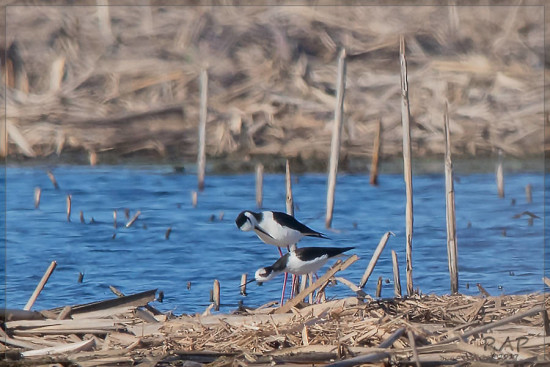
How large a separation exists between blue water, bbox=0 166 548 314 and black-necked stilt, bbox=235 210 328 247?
98 cm

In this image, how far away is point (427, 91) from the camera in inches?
704

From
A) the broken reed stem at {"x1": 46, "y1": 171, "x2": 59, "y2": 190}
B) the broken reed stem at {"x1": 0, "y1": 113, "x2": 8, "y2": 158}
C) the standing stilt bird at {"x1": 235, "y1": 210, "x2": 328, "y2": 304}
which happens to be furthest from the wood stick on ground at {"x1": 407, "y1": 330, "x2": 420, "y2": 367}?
the broken reed stem at {"x1": 0, "y1": 113, "x2": 8, "y2": 158}

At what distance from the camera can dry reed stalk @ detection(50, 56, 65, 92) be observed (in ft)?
60.6

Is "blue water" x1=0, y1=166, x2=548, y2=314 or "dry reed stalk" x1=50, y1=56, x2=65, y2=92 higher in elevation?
"dry reed stalk" x1=50, y1=56, x2=65, y2=92

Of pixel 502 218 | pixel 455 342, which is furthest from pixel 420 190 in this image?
pixel 455 342

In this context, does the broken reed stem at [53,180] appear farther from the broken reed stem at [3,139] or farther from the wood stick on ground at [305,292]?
the wood stick on ground at [305,292]

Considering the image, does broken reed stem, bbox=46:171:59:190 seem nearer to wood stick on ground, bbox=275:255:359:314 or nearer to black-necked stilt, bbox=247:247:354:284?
black-necked stilt, bbox=247:247:354:284

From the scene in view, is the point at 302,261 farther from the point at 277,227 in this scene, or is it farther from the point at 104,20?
the point at 104,20

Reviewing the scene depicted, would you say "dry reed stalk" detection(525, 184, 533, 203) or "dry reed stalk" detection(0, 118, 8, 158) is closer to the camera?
"dry reed stalk" detection(525, 184, 533, 203)

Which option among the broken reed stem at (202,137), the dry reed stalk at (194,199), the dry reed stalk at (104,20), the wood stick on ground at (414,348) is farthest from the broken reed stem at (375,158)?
the wood stick on ground at (414,348)

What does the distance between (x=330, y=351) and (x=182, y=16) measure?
15.1 meters

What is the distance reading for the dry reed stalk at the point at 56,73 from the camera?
1848 centimetres

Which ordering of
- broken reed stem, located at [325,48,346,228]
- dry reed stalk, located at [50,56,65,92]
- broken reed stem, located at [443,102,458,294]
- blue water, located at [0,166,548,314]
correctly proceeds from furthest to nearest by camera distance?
dry reed stalk, located at [50,56,65,92]
blue water, located at [0,166,548,314]
broken reed stem, located at [325,48,346,228]
broken reed stem, located at [443,102,458,294]

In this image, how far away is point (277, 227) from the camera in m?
8.75
